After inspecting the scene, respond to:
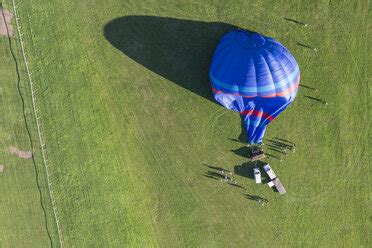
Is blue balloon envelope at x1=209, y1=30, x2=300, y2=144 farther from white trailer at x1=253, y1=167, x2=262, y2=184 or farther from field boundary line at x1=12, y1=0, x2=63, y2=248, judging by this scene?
field boundary line at x1=12, y1=0, x2=63, y2=248

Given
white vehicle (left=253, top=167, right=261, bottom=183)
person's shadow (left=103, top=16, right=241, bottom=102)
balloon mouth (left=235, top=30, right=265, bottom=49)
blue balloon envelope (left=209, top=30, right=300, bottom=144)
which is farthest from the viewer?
white vehicle (left=253, top=167, right=261, bottom=183)

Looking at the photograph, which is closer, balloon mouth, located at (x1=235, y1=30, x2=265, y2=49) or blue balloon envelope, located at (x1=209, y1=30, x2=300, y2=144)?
blue balloon envelope, located at (x1=209, y1=30, x2=300, y2=144)

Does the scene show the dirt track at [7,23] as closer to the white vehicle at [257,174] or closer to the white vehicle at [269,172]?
the white vehicle at [257,174]

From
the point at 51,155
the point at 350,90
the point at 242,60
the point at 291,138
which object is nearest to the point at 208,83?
the point at 242,60

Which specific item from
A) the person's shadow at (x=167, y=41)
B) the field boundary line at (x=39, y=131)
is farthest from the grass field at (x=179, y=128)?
the field boundary line at (x=39, y=131)

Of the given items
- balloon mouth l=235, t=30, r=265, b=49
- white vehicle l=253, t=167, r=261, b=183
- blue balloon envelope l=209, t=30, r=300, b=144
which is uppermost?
balloon mouth l=235, t=30, r=265, b=49

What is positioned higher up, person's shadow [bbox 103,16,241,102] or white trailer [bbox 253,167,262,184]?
person's shadow [bbox 103,16,241,102]

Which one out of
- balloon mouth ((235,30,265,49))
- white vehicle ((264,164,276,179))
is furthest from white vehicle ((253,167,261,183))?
balloon mouth ((235,30,265,49))
